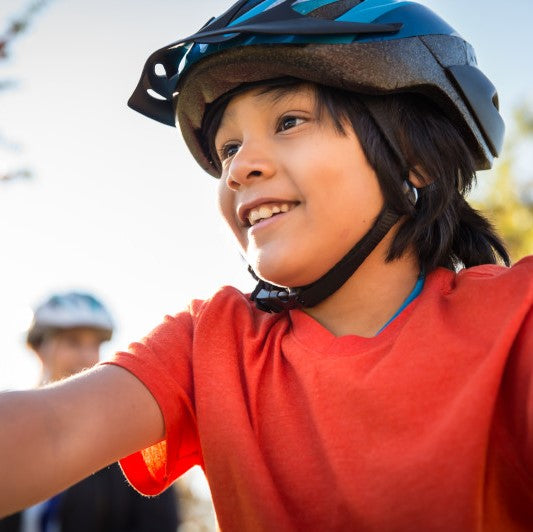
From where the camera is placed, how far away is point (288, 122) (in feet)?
8.14

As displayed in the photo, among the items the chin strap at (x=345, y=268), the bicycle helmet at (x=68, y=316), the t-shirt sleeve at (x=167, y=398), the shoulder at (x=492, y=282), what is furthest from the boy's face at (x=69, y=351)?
the shoulder at (x=492, y=282)

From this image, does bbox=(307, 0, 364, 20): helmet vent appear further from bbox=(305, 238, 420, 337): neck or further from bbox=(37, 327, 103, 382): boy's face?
bbox=(37, 327, 103, 382): boy's face

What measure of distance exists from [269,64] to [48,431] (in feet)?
4.52

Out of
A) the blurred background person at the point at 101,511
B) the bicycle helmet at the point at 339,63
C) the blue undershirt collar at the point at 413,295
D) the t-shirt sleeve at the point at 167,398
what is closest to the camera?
the t-shirt sleeve at the point at 167,398

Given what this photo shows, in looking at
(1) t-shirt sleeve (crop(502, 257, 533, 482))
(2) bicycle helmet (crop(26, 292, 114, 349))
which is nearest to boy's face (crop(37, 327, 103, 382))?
(2) bicycle helmet (crop(26, 292, 114, 349))

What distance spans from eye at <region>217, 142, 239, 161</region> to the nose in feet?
0.68

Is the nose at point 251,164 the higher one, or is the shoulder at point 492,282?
the nose at point 251,164

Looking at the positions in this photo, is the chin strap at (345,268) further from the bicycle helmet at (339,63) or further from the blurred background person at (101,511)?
the blurred background person at (101,511)

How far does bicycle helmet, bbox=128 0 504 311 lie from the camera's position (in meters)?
2.47

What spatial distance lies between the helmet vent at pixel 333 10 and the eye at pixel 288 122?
41 cm

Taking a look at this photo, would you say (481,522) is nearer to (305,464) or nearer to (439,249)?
(305,464)

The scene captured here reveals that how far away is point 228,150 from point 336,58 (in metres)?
0.52

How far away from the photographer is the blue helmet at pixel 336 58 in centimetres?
248

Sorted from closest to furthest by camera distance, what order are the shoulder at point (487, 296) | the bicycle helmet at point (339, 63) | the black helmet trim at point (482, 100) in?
the shoulder at point (487, 296)
the bicycle helmet at point (339, 63)
the black helmet trim at point (482, 100)
